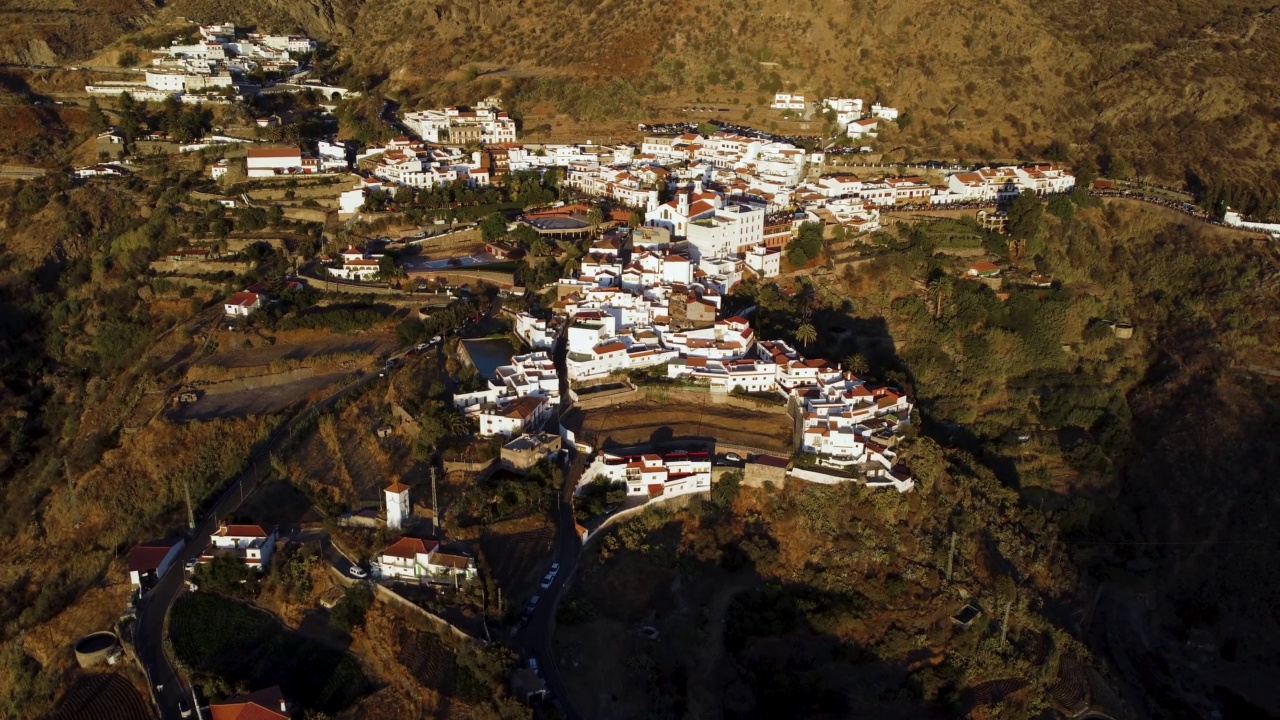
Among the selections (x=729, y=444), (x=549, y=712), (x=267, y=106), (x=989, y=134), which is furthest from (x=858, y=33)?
(x=549, y=712)

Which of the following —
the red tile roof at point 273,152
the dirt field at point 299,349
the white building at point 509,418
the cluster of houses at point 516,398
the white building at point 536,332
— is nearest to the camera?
the white building at point 509,418

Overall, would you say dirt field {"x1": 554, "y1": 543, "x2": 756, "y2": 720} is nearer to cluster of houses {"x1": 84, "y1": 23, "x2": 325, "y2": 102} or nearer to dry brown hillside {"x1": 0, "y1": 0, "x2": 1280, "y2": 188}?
dry brown hillside {"x1": 0, "y1": 0, "x2": 1280, "y2": 188}

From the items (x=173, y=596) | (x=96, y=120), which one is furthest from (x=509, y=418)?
(x=96, y=120)

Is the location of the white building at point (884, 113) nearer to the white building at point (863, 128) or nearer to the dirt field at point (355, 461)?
the white building at point (863, 128)

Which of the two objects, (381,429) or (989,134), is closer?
(381,429)

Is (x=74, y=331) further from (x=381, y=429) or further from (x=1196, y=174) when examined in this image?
(x=1196, y=174)

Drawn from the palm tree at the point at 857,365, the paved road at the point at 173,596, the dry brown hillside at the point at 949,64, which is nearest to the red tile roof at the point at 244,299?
the paved road at the point at 173,596

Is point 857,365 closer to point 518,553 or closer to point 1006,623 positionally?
point 1006,623
